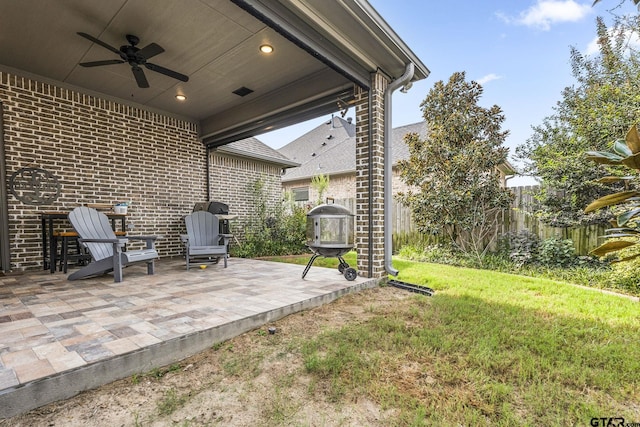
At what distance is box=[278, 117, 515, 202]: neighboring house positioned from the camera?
1118cm

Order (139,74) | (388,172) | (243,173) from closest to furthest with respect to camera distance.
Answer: (139,74) → (388,172) → (243,173)

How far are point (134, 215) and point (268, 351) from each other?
473 centimetres

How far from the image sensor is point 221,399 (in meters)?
1.50

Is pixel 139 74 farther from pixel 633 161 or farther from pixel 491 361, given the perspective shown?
pixel 491 361

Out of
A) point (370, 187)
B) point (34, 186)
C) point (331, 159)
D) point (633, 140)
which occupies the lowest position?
point (633, 140)

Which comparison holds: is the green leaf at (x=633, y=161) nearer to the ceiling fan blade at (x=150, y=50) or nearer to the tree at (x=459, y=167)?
the ceiling fan blade at (x=150, y=50)

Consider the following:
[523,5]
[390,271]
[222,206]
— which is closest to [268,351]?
[390,271]

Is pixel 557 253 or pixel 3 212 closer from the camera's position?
pixel 3 212

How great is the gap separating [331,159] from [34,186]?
10.2 m

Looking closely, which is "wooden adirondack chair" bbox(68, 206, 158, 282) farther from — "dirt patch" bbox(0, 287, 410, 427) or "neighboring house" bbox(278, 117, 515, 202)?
"neighboring house" bbox(278, 117, 515, 202)

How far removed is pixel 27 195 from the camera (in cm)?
429

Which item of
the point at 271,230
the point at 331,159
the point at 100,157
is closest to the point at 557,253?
the point at 271,230

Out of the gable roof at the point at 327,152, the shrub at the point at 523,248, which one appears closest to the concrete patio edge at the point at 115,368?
the shrub at the point at 523,248

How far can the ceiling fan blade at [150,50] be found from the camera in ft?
10.4
